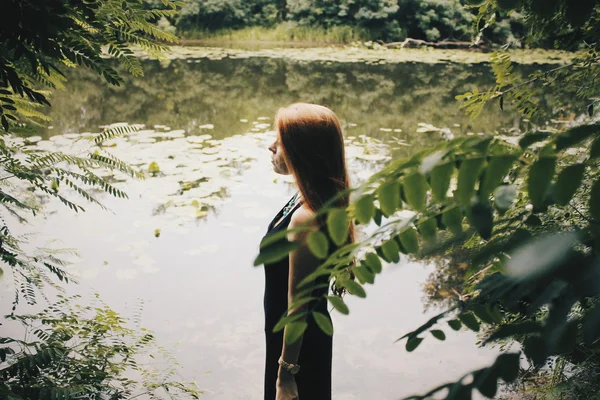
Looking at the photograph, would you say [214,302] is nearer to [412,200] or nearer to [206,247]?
[206,247]

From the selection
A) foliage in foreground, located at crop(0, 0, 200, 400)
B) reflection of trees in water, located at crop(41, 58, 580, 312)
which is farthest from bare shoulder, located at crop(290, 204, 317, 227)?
reflection of trees in water, located at crop(41, 58, 580, 312)

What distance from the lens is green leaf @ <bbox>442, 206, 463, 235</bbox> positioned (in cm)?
75

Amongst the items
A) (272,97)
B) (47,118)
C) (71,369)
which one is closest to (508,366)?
(47,118)

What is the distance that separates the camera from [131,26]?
1.61 m

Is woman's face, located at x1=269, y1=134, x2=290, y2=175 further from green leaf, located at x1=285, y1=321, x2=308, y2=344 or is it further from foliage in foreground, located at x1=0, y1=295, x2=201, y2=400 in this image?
green leaf, located at x1=285, y1=321, x2=308, y2=344

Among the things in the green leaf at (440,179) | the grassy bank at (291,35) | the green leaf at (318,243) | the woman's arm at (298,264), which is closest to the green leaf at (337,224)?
the green leaf at (318,243)

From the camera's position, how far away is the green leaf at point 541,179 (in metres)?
0.56

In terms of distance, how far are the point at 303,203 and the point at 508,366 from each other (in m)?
1.31

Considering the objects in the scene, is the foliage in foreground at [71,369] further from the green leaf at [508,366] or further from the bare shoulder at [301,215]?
the green leaf at [508,366]

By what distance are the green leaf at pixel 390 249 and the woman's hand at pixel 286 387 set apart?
1.24 m

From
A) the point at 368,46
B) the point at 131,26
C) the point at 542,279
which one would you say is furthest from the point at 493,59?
the point at 368,46

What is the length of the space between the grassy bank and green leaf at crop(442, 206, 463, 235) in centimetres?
2119

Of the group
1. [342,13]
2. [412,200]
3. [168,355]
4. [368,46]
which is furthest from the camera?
[342,13]

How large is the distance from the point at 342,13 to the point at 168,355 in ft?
65.2
